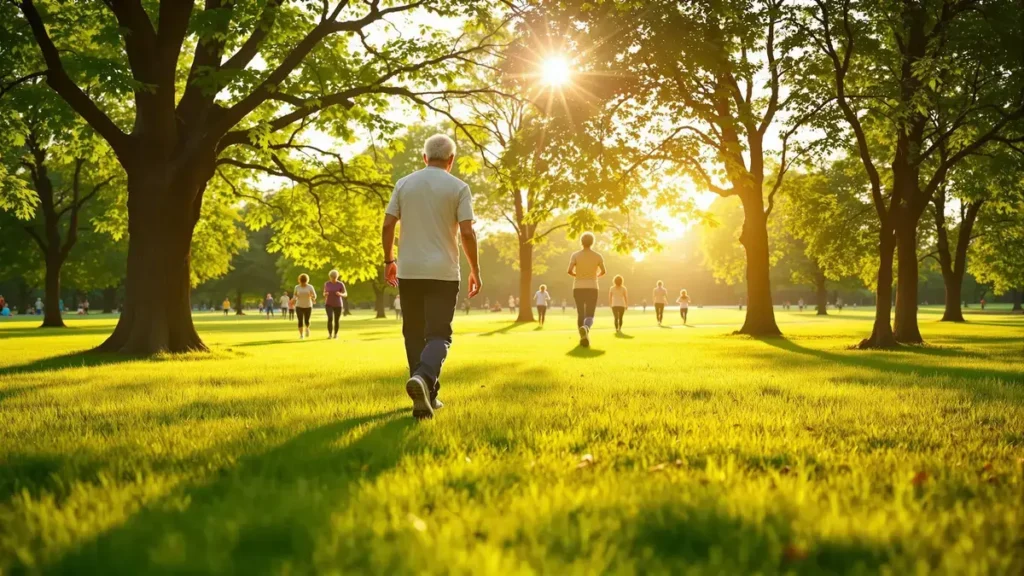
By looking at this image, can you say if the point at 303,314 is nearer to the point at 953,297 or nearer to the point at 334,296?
the point at 334,296

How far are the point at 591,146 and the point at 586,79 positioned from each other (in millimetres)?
1262


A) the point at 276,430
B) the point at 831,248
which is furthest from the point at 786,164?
the point at 276,430

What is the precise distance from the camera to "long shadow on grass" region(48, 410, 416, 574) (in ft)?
6.86

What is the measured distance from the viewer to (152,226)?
1248cm

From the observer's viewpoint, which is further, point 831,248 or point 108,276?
point 108,276

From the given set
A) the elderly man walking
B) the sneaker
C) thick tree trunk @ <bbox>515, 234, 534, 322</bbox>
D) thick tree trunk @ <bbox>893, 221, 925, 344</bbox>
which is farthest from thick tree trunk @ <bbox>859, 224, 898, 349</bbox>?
thick tree trunk @ <bbox>515, 234, 534, 322</bbox>

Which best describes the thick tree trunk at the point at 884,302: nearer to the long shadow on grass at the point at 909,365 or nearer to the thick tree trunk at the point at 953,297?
the long shadow on grass at the point at 909,365

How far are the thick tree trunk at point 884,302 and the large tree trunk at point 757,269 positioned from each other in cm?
461

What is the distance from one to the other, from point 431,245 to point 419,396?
129cm

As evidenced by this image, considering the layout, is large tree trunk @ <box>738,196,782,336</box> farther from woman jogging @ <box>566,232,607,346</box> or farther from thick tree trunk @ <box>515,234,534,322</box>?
thick tree trunk @ <box>515,234,534,322</box>

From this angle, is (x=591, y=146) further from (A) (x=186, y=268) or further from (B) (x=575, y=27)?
(A) (x=186, y=268)

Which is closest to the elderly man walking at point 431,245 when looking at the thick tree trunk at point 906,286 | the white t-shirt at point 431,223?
the white t-shirt at point 431,223

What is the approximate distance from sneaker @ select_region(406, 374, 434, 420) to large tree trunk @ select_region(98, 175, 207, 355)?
9.56 m

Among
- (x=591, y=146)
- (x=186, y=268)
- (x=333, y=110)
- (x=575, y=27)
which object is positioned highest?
(x=575, y=27)
